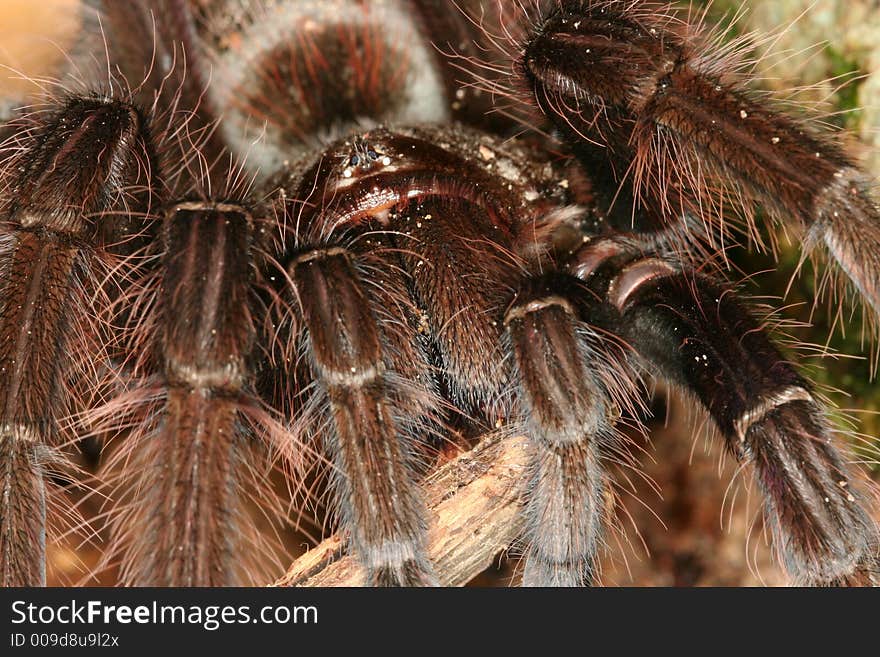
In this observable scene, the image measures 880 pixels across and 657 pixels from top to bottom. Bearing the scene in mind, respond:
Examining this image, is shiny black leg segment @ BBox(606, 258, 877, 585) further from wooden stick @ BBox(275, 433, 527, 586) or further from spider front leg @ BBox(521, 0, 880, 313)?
wooden stick @ BBox(275, 433, 527, 586)

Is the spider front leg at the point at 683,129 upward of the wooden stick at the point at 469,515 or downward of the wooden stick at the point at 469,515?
upward

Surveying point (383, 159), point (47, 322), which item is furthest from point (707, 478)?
point (47, 322)

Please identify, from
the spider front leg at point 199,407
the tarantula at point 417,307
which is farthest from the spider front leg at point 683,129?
the spider front leg at point 199,407

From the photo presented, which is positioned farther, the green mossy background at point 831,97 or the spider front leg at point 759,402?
the green mossy background at point 831,97

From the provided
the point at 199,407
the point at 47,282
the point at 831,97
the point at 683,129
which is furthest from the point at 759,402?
the point at 47,282

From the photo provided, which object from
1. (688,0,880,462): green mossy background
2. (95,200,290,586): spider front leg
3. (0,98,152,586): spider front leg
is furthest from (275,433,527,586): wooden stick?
(688,0,880,462): green mossy background

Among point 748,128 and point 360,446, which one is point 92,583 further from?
point 748,128

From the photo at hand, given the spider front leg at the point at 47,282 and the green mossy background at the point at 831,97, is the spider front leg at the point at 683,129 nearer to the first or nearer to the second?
the green mossy background at the point at 831,97
